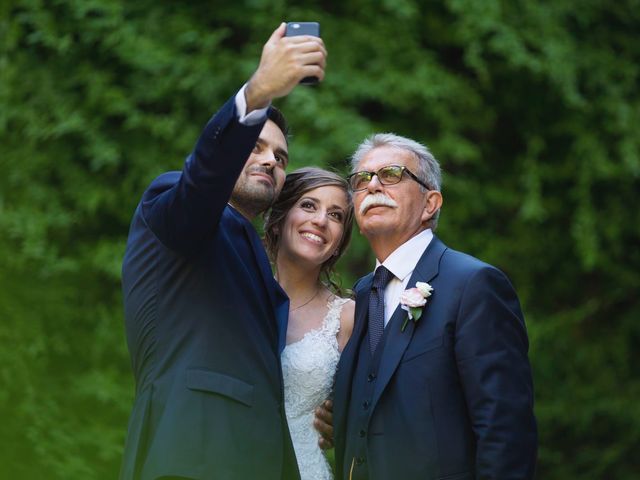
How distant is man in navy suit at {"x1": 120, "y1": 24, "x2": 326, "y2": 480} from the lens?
302cm

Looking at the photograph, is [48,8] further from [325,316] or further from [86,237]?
[325,316]

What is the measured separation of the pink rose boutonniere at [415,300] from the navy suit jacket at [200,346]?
0.49 metres

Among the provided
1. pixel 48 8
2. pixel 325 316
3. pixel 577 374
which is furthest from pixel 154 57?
pixel 577 374

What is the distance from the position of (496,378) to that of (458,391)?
7.2 inches

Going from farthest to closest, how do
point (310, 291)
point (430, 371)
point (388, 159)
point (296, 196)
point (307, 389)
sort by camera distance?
point (310, 291) → point (296, 196) → point (307, 389) → point (388, 159) → point (430, 371)

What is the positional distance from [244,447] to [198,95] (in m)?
4.42

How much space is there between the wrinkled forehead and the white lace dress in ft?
2.67

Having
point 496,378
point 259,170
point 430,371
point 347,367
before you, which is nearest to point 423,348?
point 430,371

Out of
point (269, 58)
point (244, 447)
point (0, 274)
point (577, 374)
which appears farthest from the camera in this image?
point (577, 374)

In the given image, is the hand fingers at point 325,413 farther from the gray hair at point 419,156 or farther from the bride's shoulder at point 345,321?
the gray hair at point 419,156

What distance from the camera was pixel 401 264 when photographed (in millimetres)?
3965

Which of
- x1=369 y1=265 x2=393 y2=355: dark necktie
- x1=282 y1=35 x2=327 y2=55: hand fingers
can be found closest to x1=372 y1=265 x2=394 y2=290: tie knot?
x1=369 y1=265 x2=393 y2=355: dark necktie

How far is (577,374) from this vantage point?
364 inches

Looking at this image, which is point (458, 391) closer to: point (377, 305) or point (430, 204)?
point (377, 305)
